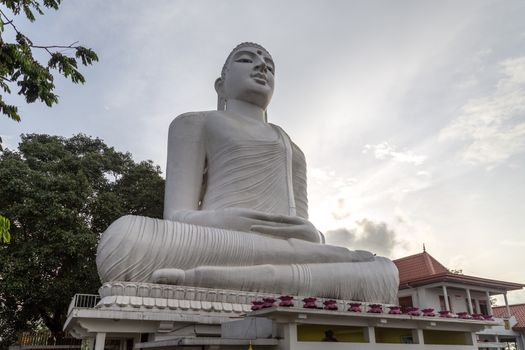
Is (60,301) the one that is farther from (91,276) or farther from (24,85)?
(24,85)

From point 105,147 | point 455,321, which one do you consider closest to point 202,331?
point 455,321

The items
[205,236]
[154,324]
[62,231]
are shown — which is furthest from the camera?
[62,231]

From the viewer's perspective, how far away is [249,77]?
10672 mm

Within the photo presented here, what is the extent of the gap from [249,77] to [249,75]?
0.06m

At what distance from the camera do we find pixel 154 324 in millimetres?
6324

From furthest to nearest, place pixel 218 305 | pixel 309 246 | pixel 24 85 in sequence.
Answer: pixel 309 246
pixel 218 305
pixel 24 85

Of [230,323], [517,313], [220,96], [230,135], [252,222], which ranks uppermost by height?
[220,96]

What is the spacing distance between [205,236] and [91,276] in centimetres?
630

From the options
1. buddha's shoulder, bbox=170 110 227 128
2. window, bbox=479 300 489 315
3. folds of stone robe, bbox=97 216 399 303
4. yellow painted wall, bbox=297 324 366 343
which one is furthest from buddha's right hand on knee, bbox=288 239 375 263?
window, bbox=479 300 489 315

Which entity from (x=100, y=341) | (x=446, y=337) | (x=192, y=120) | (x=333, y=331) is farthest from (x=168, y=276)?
(x=446, y=337)

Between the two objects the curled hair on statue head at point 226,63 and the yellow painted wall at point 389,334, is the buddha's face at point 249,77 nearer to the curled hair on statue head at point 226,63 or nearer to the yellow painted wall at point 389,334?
the curled hair on statue head at point 226,63

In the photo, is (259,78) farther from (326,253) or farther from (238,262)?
(238,262)

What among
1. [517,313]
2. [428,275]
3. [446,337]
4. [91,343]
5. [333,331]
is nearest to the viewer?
[333,331]

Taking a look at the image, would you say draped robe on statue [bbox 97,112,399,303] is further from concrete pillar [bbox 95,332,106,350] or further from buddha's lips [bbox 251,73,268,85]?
buddha's lips [bbox 251,73,268,85]
